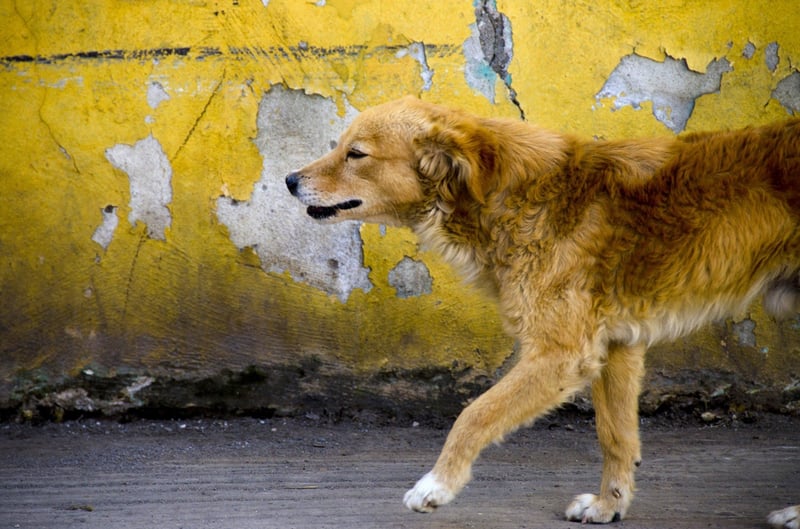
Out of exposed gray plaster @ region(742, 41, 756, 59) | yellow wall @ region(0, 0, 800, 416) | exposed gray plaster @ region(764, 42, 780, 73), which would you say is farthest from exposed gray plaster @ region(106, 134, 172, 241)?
exposed gray plaster @ region(764, 42, 780, 73)

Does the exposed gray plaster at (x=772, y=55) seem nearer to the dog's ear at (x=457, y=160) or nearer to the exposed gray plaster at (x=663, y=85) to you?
the exposed gray plaster at (x=663, y=85)

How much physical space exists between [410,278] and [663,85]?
1.69 m

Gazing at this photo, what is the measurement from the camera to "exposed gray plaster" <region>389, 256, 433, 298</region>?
18.5 feet

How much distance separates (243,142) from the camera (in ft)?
18.2

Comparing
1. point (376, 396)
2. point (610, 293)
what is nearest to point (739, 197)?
point (610, 293)

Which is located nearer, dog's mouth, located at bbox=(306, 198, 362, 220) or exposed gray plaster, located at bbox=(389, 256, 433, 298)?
dog's mouth, located at bbox=(306, 198, 362, 220)

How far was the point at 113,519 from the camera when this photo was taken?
4.35m

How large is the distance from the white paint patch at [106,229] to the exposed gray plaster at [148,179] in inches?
3.6

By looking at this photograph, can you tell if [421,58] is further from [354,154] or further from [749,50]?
[749,50]

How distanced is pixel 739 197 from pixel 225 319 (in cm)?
280

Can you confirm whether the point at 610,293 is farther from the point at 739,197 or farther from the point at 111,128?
the point at 111,128

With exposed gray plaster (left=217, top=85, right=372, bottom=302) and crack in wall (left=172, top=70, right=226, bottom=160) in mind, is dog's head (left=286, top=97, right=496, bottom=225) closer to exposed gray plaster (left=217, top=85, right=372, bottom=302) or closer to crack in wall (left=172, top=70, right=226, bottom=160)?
exposed gray plaster (left=217, top=85, right=372, bottom=302)

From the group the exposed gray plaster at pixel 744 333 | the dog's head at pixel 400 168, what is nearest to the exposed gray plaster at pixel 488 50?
the dog's head at pixel 400 168

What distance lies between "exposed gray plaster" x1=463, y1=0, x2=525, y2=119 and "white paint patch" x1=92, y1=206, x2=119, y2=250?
2.04 metres
